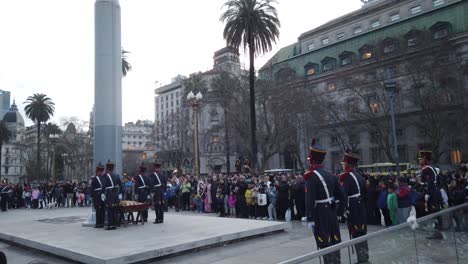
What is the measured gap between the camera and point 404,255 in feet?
18.0

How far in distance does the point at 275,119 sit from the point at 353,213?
106 ft

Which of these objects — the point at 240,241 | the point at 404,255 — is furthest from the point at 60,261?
the point at 404,255

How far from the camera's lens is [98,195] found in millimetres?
13391

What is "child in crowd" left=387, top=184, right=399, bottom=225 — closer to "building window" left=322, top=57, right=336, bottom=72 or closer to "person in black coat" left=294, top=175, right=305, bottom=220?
"person in black coat" left=294, top=175, right=305, bottom=220

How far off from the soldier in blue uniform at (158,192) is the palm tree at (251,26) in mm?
14712

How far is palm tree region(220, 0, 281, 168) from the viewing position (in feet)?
97.1

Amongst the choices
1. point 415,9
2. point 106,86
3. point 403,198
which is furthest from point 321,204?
point 415,9

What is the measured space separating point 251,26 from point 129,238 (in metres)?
21.8

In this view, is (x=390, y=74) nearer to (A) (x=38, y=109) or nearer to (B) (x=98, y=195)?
(B) (x=98, y=195)

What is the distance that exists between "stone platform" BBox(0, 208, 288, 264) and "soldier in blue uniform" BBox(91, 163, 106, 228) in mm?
468

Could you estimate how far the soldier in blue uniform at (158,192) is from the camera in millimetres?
14492

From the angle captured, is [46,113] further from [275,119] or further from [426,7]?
[426,7]

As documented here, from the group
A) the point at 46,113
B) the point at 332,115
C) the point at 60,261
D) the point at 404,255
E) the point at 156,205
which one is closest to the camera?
the point at 404,255

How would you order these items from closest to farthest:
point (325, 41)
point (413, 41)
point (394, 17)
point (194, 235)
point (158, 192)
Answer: point (194, 235) < point (158, 192) < point (413, 41) < point (394, 17) < point (325, 41)
